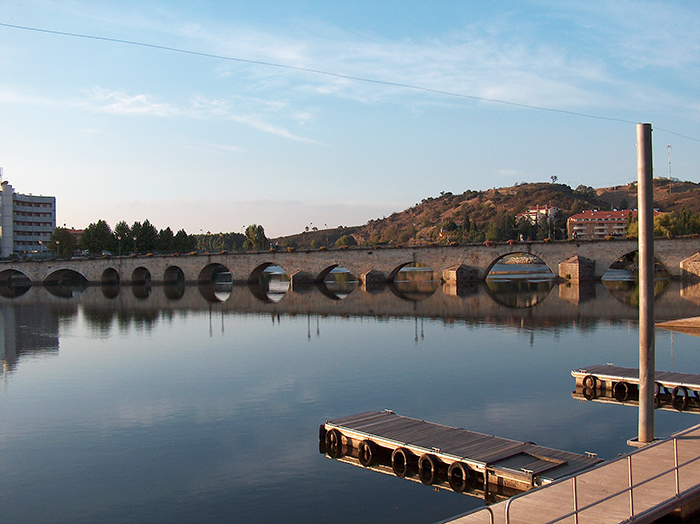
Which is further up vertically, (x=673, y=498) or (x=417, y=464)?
(x=673, y=498)

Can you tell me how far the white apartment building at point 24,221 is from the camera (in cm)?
11169

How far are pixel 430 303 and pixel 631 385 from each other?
27368 mm

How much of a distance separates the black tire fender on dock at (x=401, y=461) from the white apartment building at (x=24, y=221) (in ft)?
375

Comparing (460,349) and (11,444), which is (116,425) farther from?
(460,349)

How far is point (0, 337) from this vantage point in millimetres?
33469

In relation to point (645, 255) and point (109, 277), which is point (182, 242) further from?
point (645, 255)

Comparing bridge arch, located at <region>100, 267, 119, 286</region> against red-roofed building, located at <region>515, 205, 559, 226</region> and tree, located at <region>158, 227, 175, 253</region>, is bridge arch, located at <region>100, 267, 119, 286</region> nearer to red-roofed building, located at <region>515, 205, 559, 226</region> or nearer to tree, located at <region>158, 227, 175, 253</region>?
tree, located at <region>158, 227, 175, 253</region>

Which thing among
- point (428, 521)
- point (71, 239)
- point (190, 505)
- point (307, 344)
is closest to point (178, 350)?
point (307, 344)

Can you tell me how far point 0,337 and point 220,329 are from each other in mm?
11403

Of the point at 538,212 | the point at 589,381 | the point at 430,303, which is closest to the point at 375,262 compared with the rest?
the point at 430,303

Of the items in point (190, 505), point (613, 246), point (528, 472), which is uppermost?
point (613, 246)

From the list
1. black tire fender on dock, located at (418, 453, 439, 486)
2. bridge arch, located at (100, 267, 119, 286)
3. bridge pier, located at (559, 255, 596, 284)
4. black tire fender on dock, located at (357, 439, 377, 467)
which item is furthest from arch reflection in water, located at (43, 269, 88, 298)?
black tire fender on dock, located at (418, 453, 439, 486)

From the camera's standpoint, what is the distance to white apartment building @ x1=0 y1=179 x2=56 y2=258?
112m

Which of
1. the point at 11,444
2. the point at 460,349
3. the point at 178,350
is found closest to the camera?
the point at 11,444
